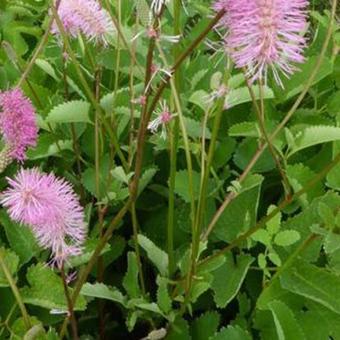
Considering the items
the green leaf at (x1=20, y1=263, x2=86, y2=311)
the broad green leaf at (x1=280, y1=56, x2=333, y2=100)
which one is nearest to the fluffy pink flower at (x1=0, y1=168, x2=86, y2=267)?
the green leaf at (x1=20, y1=263, x2=86, y2=311)

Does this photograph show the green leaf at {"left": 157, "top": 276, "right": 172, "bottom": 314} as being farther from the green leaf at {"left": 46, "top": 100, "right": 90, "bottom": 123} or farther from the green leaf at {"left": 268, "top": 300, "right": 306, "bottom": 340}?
the green leaf at {"left": 46, "top": 100, "right": 90, "bottom": 123}

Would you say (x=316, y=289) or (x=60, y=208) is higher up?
(x=60, y=208)

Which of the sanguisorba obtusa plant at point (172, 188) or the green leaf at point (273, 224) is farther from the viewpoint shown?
the green leaf at point (273, 224)

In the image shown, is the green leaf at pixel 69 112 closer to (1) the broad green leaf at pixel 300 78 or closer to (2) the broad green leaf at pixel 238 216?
(2) the broad green leaf at pixel 238 216

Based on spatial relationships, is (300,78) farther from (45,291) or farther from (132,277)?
(45,291)

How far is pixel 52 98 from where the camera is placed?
1.49m

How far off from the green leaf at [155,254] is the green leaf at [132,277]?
3cm

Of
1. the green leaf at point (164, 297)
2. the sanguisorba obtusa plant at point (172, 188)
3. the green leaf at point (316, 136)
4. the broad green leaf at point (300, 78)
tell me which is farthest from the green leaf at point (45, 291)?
the broad green leaf at point (300, 78)

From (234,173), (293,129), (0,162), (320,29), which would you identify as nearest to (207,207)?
(234,173)

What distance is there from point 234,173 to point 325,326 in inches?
13.5

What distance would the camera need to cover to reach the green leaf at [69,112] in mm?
1290

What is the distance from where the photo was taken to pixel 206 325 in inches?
50.9

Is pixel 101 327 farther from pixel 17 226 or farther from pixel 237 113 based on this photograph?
pixel 237 113

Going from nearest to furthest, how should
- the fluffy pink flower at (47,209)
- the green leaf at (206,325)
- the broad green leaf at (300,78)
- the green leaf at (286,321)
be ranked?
the fluffy pink flower at (47,209), the green leaf at (286,321), the green leaf at (206,325), the broad green leaf at (300,78)
